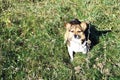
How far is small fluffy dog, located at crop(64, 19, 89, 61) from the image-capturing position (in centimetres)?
668

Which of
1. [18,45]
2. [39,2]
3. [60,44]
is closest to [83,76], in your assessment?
[60,44]

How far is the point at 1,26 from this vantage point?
7.71m

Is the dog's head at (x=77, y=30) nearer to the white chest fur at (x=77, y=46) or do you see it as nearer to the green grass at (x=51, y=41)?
the white chest fur at (x=77, y=46)

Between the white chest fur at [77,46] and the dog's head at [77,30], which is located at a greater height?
the dog's head at [77,30]

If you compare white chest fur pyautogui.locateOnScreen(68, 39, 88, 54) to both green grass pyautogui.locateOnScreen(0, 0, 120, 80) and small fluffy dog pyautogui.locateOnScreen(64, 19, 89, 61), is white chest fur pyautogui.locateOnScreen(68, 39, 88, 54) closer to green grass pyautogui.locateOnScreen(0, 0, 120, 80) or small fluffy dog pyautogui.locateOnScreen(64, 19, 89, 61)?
small fluffy dog pyautogui.locateOnScreen(64, 19, 89, 61)

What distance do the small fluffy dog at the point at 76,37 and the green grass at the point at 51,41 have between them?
215 millimetres

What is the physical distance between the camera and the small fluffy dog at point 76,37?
6684 millimetres

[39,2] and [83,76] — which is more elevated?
[39,2]

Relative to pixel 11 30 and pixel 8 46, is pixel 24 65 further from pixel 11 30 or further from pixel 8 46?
pixel 11 30

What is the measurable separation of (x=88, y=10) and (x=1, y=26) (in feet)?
6.70

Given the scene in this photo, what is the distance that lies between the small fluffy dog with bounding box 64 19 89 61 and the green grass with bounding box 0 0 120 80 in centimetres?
21

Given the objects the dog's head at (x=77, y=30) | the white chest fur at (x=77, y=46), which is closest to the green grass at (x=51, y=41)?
the white chest fur at (x=77, y=46)

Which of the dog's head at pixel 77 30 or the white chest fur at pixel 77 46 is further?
the white chest fur at pixel 77 46

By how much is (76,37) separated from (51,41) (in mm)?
826
